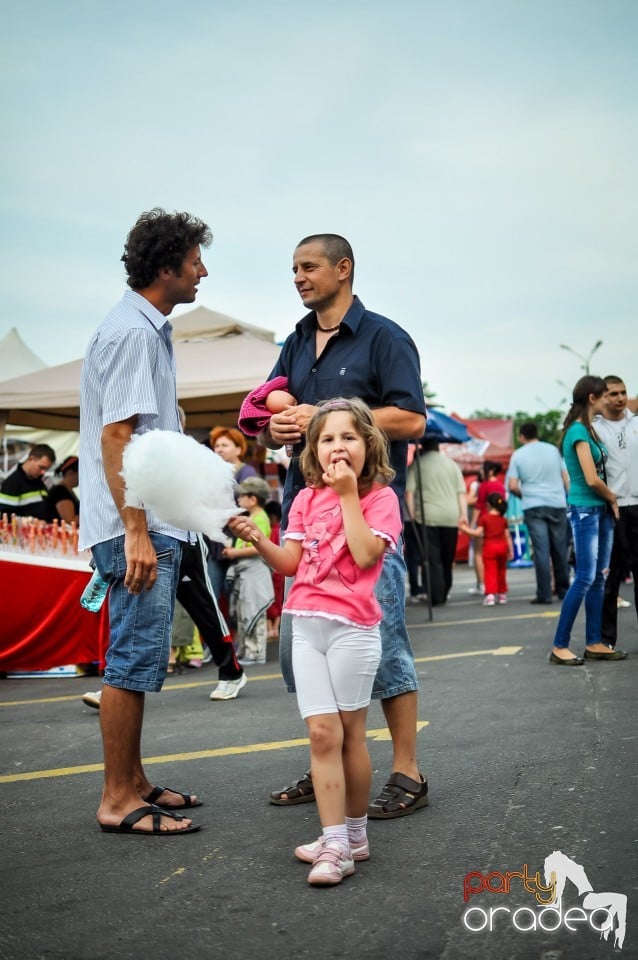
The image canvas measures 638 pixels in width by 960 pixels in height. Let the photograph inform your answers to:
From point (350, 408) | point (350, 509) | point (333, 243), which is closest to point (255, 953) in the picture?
point (350, 509)

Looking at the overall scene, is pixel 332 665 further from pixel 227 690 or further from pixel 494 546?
pixel 494 546

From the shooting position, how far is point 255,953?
2635 mm

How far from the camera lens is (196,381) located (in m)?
11.1

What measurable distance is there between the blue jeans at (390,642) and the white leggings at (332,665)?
0.48 m

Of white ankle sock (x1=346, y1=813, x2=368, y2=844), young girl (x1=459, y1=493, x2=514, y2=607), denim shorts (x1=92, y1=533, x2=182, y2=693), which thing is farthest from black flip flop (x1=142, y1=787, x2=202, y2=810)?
young girl (x1=459, y1=493, x2=514, y2=607)

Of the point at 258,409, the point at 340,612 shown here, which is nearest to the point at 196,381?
the point at 258,409

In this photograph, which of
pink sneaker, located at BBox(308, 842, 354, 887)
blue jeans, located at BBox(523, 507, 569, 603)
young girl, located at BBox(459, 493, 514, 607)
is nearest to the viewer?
pink sneaker, located at BBox(308, 842, 354, 887)

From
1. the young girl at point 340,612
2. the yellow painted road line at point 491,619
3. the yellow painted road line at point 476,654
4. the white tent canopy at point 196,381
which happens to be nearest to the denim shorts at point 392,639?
the young girl at point 340,612

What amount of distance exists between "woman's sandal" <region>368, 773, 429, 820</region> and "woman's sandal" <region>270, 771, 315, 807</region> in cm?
33

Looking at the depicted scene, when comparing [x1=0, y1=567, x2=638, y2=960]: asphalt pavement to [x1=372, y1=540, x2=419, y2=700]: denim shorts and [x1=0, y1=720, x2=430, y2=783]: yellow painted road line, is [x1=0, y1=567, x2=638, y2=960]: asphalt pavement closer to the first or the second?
[x1=0, y1=720, x2=430, y2=783]: yellow painted road line

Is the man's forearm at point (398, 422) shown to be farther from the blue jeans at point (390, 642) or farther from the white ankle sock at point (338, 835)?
the white ankle sock at point (338, 835)

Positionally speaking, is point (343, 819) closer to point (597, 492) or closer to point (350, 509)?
point (350, 509)

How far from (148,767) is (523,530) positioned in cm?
1786

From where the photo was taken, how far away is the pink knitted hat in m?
4.28
